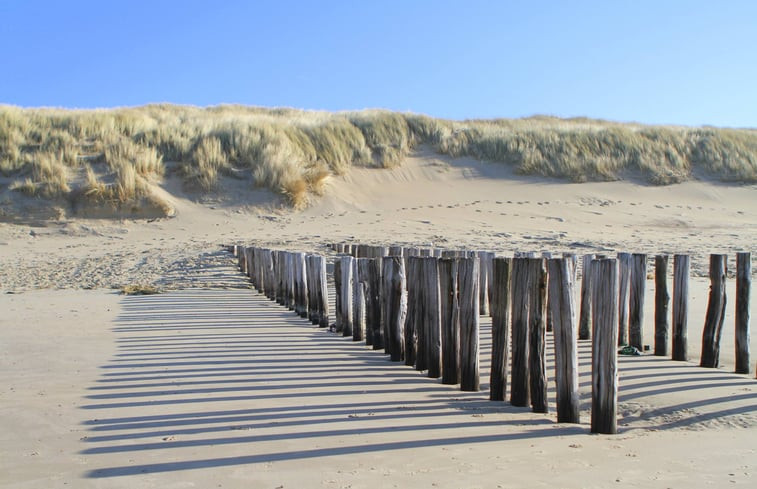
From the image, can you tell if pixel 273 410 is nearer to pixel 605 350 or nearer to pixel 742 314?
pixel 605 350

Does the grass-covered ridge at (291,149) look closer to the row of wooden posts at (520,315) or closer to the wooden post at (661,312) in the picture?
the row of wooden posts at (520,315)

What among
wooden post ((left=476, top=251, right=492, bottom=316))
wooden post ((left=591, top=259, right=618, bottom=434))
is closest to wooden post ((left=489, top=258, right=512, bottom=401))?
wooden post ((left=591, top=259, right=618, bottom=434))

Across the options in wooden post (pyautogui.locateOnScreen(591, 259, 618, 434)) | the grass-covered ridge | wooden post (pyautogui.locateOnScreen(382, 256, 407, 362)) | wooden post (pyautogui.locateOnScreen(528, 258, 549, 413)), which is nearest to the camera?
wooden post (pyautogui.locateOnScreen(591, 259, 618, 434))

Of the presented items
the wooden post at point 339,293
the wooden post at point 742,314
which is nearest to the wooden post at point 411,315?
the wooden post at point 339,293

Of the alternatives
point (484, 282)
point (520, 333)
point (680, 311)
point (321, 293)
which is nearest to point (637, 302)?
point (680, 311)

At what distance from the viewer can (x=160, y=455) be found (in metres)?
3.89

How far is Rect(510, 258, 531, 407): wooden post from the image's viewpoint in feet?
16.4

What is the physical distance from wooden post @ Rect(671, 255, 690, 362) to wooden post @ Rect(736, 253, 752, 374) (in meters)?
0.47

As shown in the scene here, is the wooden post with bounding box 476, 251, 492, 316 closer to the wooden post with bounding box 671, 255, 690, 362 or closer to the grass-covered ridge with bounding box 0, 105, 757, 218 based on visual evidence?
the wooden post with bounding box 671, 255, 690, 362

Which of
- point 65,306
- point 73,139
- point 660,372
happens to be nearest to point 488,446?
→ point 660,372

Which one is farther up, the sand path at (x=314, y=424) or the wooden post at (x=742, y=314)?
the wooden post at (x=742, y=314)

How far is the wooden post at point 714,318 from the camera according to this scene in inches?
257

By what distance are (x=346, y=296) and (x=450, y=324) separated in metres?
2.51

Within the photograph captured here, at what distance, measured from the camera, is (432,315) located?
235 inches
